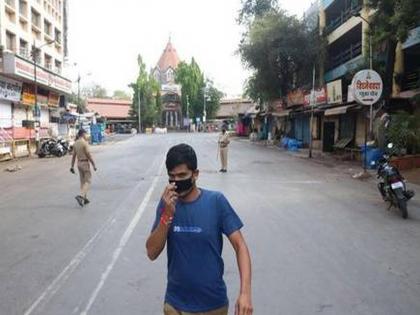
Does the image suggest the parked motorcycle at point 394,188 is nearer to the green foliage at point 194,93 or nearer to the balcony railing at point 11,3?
the balcony railing at point 11,3

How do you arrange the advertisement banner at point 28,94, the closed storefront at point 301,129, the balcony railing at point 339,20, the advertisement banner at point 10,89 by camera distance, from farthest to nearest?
1. the closed storefront at point 301,129
2. the advertisement banner at point 28,94
3. the balcony railing at point 339,20
4. the advertisement banner at point 10,89

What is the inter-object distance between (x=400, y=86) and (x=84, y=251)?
22220mm

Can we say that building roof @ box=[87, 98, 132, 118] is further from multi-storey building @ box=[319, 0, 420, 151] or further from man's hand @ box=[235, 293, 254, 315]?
man's hand @ box=[235, 293, 254, 315]

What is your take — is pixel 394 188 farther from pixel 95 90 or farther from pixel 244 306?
pixel 95 90

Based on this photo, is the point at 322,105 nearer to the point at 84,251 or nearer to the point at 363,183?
the point at 363,183

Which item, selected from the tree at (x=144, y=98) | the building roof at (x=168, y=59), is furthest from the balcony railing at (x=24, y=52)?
the building roof at (x=168, y=59)

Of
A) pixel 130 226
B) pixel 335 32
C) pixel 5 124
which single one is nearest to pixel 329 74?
pixel 335 32

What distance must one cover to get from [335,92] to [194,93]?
87.0m

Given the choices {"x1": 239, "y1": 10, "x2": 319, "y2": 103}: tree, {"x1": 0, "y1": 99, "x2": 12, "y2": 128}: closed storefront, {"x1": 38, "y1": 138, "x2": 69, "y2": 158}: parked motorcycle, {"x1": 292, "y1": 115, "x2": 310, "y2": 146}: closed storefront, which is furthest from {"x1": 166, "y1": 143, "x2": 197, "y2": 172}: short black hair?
{"x1": 292, "y1": 115, "x2": 310, "y2": 146}: closed storefront

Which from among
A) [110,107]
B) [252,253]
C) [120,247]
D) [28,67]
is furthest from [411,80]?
[110,107]

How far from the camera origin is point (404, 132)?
2069 centimetres

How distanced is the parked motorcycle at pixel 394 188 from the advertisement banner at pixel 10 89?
24.3 metres

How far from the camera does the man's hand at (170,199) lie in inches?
128

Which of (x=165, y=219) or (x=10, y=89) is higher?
(x=10, y=89)
